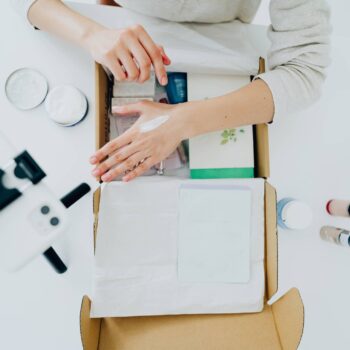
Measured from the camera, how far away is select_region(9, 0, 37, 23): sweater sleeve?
0.58 m

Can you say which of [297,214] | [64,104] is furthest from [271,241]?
[64,104]

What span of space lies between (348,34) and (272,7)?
423 mm

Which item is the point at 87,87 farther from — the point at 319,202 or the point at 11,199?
the point at 319,202

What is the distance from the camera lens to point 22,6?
0.59 m

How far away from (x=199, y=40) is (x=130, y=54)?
18 centimetres

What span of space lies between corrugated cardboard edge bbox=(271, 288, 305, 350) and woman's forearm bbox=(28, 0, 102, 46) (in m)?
0.54

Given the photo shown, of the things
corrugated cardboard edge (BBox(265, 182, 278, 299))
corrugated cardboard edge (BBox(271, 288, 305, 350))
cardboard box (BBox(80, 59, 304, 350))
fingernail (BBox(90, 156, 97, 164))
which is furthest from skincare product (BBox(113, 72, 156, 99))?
corrugated cardboard edge (BBox(271, 288, 305, 350))

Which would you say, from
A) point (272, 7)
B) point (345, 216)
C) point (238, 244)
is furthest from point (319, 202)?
point (272, 7)

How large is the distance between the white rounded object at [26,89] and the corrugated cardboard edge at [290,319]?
1.84ft

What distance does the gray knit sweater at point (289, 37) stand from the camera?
542 millimetres

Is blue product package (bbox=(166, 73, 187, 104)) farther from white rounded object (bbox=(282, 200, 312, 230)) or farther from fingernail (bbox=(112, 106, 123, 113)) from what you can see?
white rounded object (bbox=(282, 200, 312, 230))

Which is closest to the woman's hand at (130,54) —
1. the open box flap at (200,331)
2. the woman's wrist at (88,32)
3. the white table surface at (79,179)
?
the woman's wrist at (88,32)

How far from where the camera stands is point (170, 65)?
60cm

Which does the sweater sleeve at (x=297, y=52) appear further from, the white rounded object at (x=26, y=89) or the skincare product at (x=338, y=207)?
the white rounded object at (x=26, y=89)
